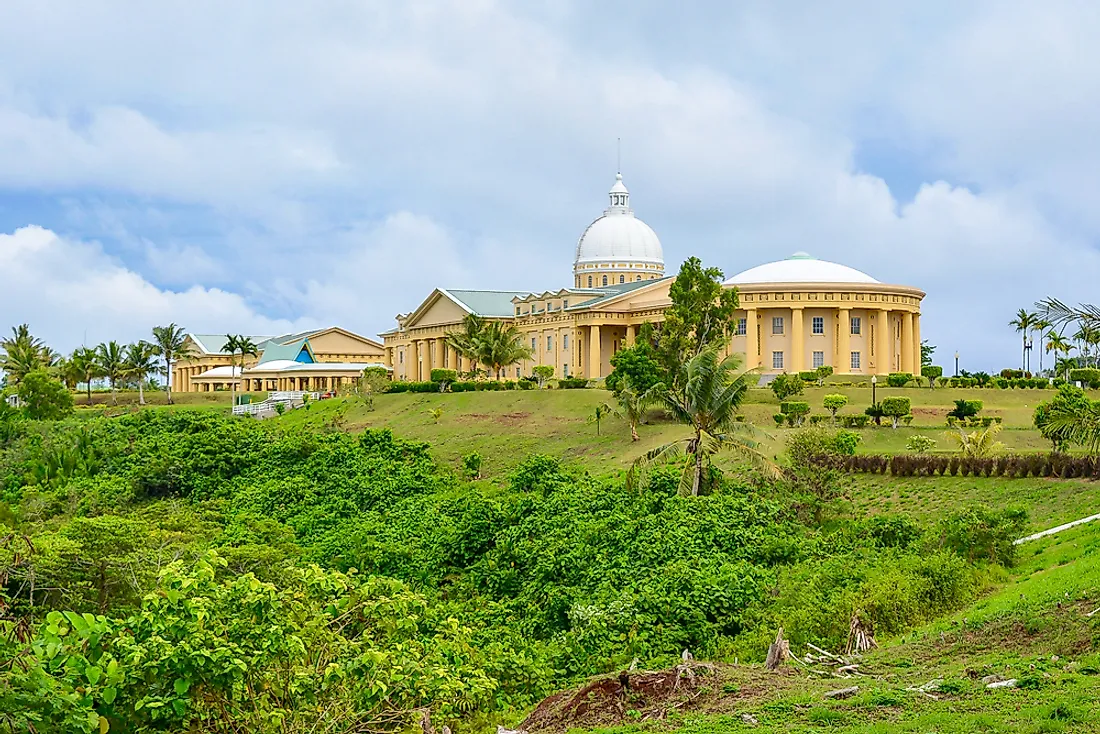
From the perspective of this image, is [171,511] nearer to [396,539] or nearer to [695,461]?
[396,539]

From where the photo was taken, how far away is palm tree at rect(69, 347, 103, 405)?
Result: 76.5 meters

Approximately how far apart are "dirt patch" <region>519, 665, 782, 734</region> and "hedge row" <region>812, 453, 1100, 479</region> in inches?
707

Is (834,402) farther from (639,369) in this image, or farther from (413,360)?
(413,360)

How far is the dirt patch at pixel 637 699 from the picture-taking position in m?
13.5

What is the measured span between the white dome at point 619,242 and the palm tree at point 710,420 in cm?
5433

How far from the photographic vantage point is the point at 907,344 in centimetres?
6384

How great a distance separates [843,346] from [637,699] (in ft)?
162

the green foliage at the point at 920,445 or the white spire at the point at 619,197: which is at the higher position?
the white spire at the point at 619,197

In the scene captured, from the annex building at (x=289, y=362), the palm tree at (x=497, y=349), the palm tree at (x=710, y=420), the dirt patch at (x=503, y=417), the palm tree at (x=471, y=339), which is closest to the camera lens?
the palm tree at (x=710, y=420)

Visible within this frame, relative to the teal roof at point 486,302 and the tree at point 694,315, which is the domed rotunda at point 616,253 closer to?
the teal roof at point 486,302

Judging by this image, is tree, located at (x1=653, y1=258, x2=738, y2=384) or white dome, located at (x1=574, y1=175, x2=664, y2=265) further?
white dome, located at (x1=574, y1=175, x2=664, y2=265)

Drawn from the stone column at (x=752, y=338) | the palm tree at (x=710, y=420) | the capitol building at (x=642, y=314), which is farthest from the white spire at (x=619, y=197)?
the palm tree at (x=710, y=420)

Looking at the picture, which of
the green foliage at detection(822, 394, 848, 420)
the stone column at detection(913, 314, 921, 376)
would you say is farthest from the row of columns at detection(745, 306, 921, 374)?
the green foliage at detection(822, 394, 848, 420)

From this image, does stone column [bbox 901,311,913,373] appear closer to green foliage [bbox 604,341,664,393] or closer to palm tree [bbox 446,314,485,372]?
palm tree [bbox 446,314,485,372]
